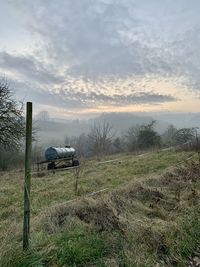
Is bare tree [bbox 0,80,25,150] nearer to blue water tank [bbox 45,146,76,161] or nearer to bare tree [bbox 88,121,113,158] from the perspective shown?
blue water tank [bbox 45,146,76,161]

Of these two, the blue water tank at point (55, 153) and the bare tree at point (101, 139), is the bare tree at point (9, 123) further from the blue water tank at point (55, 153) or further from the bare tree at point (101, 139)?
the bare tree at point (101, 139)

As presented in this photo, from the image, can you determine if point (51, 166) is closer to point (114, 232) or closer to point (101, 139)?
point (114, 232)

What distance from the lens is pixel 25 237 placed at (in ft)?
14.2

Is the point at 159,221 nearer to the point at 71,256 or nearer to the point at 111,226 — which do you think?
the point at 111,226

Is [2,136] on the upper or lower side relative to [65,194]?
upper

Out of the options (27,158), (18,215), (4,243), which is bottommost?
(18,215)

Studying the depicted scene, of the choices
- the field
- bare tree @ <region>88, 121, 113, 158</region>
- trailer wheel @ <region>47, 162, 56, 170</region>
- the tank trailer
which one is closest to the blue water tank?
the tank trailer

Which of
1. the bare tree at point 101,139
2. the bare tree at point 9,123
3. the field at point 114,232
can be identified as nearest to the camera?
the field at point 114,232

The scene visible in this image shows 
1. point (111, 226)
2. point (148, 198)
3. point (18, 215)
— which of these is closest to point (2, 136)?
point (18, 215)

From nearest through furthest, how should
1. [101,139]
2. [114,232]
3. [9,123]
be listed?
[114,232], [9,123], [101,139]

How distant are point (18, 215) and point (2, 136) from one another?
13.6 meters

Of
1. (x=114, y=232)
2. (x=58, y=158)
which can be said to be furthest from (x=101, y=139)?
(x=114, y=232)

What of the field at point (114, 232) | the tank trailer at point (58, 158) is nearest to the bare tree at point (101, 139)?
the tank trailer at point (58, 158)

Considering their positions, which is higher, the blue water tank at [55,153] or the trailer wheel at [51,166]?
the blue water tank at [55,153]
